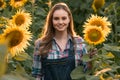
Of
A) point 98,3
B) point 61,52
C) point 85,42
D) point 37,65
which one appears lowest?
point 37,65

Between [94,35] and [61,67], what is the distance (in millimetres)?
413

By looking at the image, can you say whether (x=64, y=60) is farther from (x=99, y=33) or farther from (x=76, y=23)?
(x=76, y=23)

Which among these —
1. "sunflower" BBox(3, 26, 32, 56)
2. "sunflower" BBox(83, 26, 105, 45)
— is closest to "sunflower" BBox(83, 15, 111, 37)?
"sunflower" BBox(83, 26, 105, 45)

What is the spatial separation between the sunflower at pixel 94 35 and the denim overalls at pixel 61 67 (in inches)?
12.1

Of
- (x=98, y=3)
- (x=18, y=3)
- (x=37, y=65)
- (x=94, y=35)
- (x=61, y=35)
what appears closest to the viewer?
(x=94, y=35)

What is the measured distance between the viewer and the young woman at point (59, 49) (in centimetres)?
287

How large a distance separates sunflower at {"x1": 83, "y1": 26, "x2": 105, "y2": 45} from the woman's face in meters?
0.29

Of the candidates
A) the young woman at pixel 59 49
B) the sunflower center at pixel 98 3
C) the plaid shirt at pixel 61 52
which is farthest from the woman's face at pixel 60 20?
the sunflower center at pixel 98 3

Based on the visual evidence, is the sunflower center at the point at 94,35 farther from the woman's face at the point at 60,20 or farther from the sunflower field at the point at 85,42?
the woman's face at the point at 60,20

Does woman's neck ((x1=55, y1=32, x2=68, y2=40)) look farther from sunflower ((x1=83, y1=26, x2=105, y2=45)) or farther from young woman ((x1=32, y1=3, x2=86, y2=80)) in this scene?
sunflower ((x1=83, y1=26, x2=105, y2=45))

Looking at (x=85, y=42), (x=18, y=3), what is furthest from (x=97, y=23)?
(x=18, y=3)

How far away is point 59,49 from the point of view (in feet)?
9.51

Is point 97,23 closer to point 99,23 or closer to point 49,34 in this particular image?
point 99,23

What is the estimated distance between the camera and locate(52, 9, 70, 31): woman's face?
287 cm
